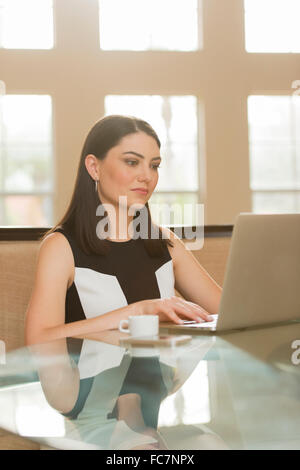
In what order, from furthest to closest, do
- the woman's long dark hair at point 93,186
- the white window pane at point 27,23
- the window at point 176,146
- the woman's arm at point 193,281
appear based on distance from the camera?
1. the window at point 176,146
2. the white window pane at point 27,23
3. the woman's arm at point 193,281
4. the woman's long dark hair at point 93,186

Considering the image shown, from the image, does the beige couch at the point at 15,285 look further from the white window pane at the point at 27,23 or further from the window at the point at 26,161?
the white window pane at the point at 27,23

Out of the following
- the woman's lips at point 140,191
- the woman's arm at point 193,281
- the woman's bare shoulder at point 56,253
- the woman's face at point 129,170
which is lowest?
the woman's arm at point 193,281

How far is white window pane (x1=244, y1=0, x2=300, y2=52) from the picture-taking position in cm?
739

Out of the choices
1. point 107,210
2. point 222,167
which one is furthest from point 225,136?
point 107,210

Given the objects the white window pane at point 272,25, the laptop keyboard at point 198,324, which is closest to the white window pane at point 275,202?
the white window pane at point 272,25

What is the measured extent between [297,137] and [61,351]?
6.93 m

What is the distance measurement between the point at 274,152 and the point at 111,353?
21.8ft

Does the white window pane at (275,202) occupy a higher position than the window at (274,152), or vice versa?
the window at (274,152)

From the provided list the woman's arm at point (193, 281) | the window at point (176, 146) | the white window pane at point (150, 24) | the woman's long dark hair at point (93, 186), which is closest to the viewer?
the woman's long dark hair at point (93, 186)

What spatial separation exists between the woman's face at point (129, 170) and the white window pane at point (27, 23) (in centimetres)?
533

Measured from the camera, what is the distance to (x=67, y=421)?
729mm

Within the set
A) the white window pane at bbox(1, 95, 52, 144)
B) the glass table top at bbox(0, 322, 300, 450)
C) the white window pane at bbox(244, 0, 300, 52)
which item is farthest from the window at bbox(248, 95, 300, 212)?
the glass table top at bbox(0, 322, 300, 450)

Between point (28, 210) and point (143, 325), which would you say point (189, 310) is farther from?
point (28, 210)

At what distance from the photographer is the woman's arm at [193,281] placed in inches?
79.3
